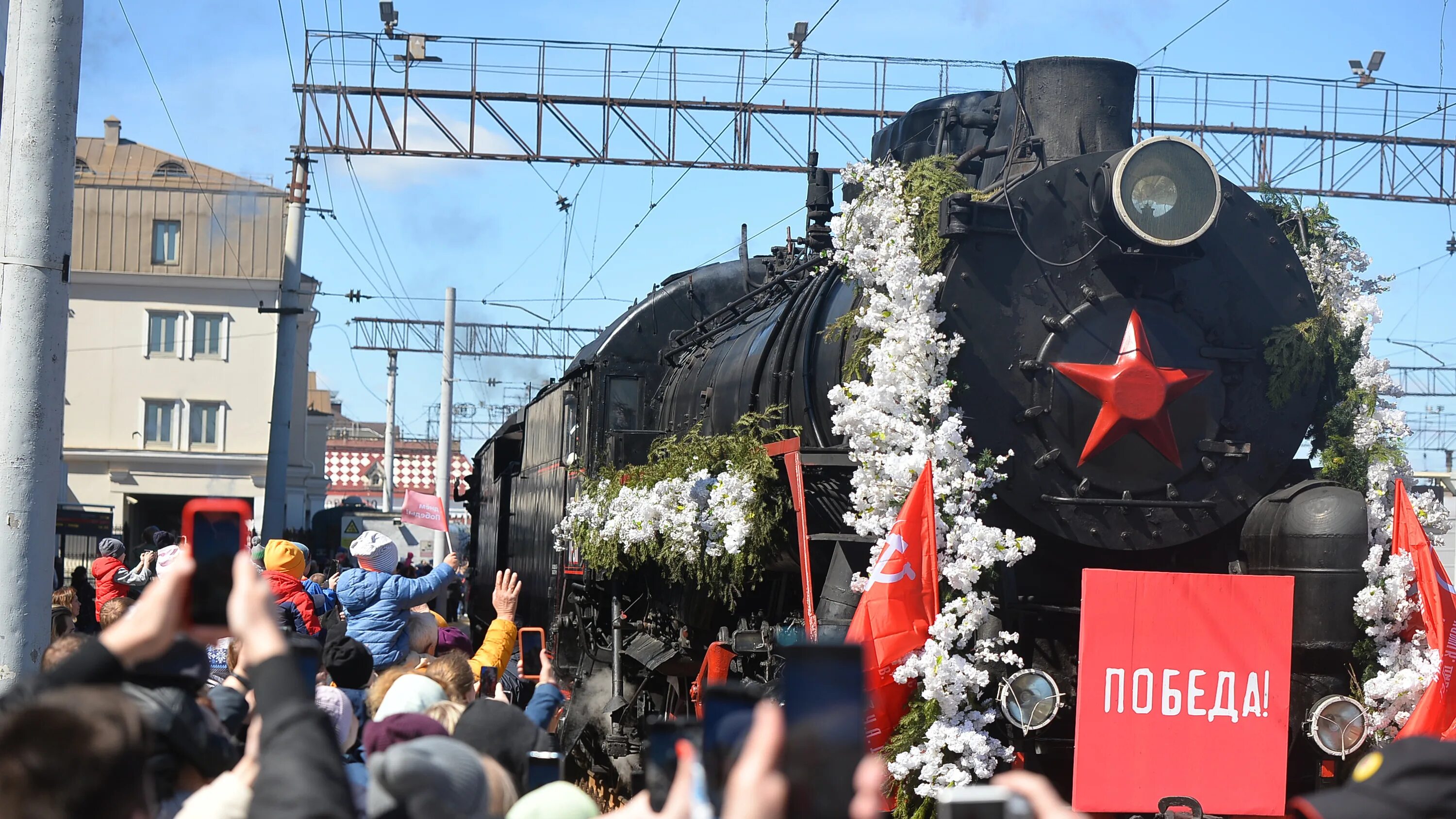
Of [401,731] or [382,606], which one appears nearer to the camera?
[401,731]

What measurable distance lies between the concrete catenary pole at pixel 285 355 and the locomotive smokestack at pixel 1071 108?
13245 mm

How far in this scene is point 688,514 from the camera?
717 cm

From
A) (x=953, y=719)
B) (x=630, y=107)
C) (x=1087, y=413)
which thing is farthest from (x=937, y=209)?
(x=630, y=107)

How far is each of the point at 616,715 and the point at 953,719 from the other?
3566 mm

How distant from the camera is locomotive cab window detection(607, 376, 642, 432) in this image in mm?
9977

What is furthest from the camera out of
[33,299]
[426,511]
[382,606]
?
[426,511]

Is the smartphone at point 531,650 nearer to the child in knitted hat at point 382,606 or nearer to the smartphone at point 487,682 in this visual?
the smartphone at point 487,682

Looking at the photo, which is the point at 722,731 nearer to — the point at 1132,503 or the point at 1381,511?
the point at 1132,503

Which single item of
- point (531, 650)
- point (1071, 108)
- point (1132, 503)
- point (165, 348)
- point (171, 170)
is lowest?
point (531, 650)

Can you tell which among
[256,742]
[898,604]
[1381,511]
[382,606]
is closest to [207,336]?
[382,606]

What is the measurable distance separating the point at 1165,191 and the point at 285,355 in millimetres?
14929

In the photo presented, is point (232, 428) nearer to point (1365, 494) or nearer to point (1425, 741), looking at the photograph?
point (1365, 494)

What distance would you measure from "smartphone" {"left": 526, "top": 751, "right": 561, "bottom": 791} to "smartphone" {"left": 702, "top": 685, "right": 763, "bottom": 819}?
106 centimetres

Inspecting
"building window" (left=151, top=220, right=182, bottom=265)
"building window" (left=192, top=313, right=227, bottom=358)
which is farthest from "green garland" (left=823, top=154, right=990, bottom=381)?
"building window" (left=151, top=220, right=182, bottom=265)
